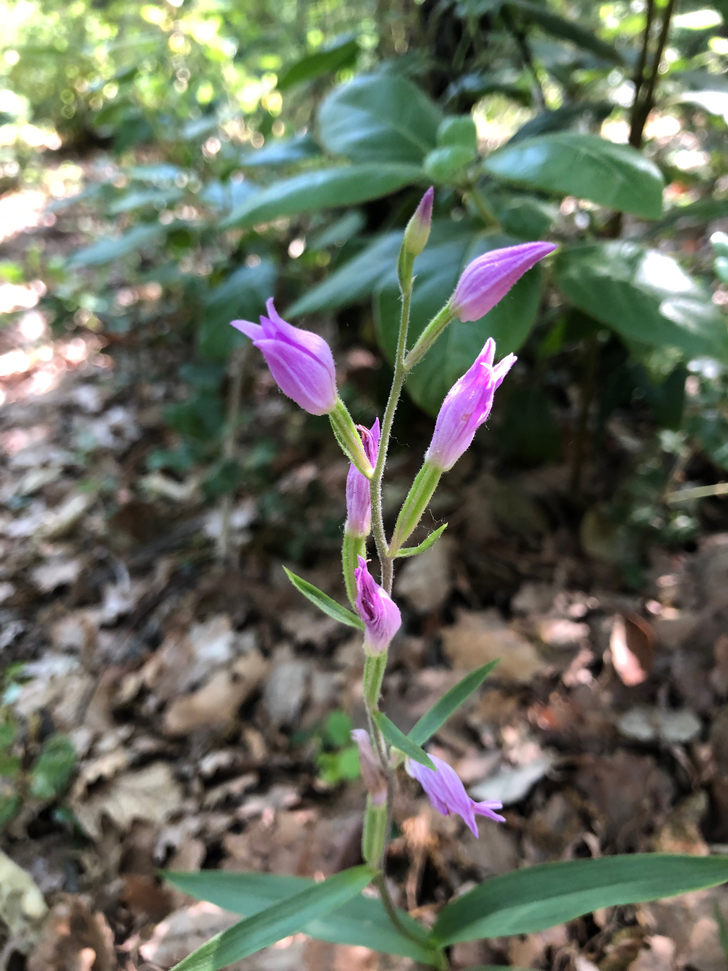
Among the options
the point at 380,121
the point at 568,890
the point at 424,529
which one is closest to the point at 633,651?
the point at 424,529

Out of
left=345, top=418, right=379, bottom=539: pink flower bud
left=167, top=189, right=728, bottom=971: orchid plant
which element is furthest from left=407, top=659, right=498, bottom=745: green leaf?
left=345, top=418, right=379, bottom=539: pink flower bud

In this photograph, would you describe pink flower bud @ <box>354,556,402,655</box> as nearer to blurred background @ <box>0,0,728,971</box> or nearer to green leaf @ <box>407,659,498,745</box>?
green leaf @ <box>407,659,498,745</box>

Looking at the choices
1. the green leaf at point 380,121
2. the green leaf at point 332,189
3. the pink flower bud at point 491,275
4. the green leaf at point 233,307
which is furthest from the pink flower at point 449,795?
the green leaf at point 233,307

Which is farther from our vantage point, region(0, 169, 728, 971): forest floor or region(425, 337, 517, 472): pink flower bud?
region(0, 169, 728, 971): forest floor

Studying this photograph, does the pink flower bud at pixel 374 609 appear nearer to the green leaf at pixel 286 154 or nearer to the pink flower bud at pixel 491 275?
the pink flower bud at pixel 491 275

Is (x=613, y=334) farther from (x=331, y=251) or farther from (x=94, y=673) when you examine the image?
(x=94, y=673)

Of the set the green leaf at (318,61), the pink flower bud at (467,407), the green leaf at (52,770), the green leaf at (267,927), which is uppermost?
the green leaf at (318,61)
